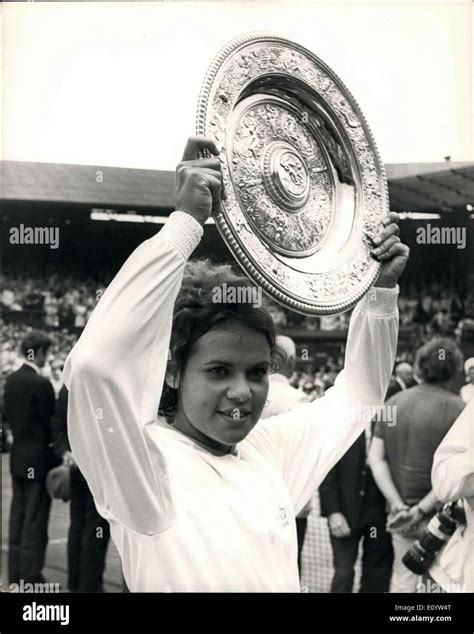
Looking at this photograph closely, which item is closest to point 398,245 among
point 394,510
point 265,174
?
point 265,174

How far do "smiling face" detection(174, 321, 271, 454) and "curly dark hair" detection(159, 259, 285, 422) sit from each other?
0.02 m

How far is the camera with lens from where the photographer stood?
3.28 m

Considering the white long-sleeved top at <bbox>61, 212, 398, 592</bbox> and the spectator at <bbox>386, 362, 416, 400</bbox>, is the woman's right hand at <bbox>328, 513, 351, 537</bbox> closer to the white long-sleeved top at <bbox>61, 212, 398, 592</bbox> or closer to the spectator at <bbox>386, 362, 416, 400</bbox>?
the spectator at <bbox>386, 362, 416, 400</bbox>

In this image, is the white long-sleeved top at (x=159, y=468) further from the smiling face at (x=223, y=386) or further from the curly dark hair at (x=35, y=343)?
the curly dark hair at (x=35, y=343)

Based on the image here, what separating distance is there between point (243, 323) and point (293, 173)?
0.42m

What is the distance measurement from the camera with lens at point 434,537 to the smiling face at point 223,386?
5.29 feet

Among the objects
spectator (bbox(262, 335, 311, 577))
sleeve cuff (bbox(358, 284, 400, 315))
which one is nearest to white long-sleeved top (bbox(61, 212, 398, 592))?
sleeve cuff (bbox(358, 284, 400, 315))

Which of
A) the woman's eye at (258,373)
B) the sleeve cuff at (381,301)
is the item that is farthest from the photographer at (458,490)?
the woman's eye at (258,373)

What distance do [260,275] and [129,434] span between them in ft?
1.50

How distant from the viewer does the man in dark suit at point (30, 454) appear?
3.30 metres

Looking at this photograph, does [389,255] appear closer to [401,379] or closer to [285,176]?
[285,176]

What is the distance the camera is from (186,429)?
192 cm

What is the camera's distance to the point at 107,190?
3.18m
